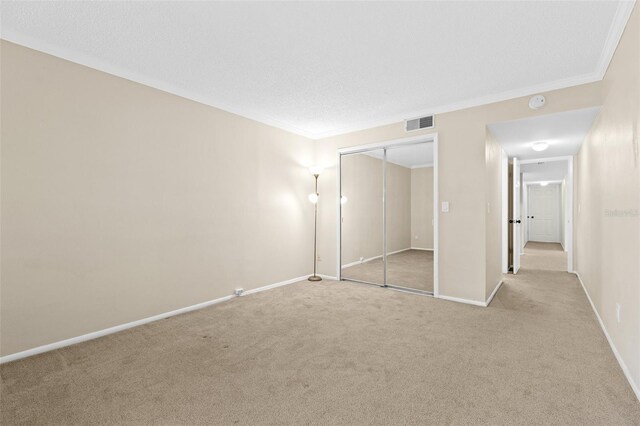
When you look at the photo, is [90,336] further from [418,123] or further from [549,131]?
[549,131]

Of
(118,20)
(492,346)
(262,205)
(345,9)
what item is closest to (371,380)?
(492,346)

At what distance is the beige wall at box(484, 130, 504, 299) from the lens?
156 inches

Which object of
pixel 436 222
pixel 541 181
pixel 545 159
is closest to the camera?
pixel 436 222

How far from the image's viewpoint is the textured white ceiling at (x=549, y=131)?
349cm

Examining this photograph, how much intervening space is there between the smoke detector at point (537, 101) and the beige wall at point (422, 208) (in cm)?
144

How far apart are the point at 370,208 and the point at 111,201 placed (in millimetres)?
3599

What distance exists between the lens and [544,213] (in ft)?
37.0

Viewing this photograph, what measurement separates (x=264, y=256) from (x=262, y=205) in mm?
770

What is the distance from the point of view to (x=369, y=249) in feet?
17.2

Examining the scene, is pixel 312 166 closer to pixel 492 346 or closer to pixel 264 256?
pixel 264 256

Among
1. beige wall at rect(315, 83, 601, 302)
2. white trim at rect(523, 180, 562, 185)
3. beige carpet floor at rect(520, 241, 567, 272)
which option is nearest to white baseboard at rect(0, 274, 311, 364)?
beige wall at rect(315, 83, 601, 302)

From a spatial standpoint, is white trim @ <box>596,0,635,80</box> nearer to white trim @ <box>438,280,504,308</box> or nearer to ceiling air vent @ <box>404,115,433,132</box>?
ceiling air vent @ <box>404,115,433,132</box>

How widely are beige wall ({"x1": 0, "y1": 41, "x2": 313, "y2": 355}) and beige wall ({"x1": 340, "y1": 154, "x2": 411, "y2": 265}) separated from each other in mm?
1589

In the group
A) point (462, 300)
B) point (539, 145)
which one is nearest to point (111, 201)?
point (462, 300)
